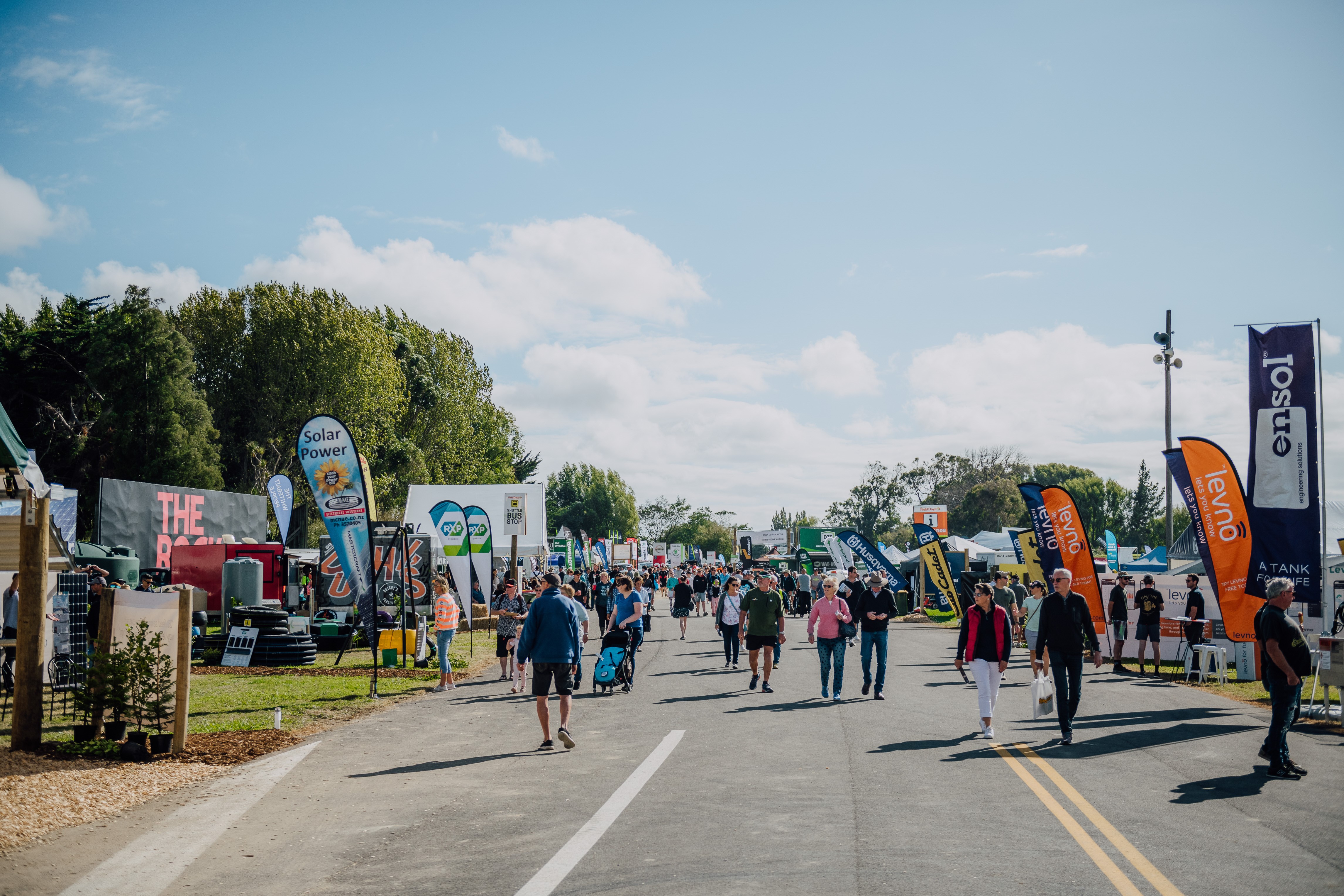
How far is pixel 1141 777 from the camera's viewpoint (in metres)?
8.25

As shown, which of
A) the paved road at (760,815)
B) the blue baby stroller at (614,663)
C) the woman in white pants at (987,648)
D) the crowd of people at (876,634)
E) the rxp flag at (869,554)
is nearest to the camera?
the paved road at (760,815)

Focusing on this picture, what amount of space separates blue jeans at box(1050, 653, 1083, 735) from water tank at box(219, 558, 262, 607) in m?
20.9

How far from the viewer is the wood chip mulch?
56.9 feet

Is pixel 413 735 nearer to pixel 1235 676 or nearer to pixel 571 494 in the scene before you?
pixel 1235 676

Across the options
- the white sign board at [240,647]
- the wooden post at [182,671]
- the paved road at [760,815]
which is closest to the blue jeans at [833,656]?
the paved road at [760,815]

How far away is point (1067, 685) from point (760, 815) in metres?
4.75

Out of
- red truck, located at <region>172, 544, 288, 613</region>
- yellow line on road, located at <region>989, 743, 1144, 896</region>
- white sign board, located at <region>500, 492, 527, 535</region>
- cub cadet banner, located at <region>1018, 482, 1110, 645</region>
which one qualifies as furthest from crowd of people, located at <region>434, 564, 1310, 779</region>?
red truck, located at <region>172, 544, 288, 613</region>

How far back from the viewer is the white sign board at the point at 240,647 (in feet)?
60.8

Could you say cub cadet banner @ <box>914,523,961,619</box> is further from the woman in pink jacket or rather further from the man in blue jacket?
the man in blue jacket

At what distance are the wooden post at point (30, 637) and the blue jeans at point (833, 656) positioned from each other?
29.5 feet

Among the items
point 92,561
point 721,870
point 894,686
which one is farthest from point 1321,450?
point 92,561

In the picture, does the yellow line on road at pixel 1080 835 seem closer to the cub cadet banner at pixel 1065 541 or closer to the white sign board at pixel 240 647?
the cub cadet banner at pixel 1065 541

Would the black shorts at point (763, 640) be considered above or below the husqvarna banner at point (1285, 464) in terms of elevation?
below

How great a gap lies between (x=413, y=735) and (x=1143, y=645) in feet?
42.8
